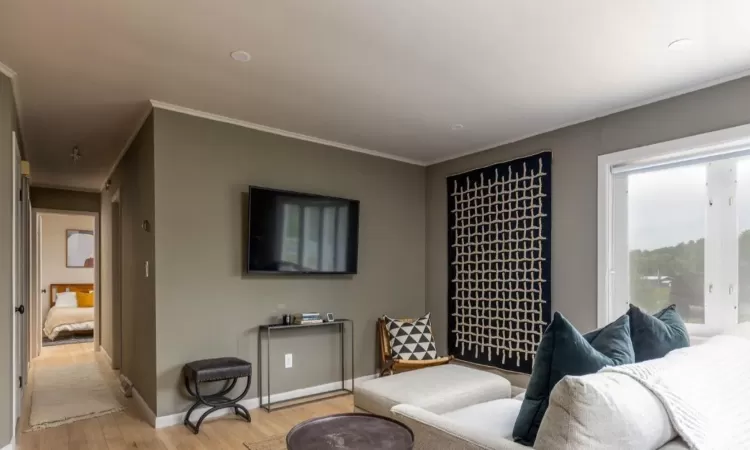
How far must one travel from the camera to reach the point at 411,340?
4.48m

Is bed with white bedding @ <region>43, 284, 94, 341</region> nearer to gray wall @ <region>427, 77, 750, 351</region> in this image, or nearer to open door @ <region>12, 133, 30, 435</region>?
open door @ <region>12, 133, 30, 435</region>

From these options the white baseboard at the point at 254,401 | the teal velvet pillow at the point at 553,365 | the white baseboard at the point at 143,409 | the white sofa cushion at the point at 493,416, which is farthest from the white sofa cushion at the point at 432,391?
A: the white baseboard at the point at 143,409

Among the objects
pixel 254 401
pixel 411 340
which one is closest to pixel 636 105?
pixel 411 340

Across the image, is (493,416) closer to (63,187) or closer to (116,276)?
(116,276)

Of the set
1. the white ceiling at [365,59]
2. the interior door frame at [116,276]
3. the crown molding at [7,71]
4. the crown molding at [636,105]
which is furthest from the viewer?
the interior door frame at [116,276]

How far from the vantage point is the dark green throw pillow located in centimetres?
203

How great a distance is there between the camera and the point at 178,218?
11.5ft

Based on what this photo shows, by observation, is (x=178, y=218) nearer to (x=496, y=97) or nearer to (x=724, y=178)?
(x=496, y=97)

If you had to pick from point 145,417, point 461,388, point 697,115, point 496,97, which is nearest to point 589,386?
point 461,388

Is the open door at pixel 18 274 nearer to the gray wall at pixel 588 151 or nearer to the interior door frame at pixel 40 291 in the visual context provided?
the interior door frame at pixel 40 291

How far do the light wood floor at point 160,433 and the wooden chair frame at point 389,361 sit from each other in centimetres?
58

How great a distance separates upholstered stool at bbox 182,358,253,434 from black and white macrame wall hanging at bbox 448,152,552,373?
225 cm

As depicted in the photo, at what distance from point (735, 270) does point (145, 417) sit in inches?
172

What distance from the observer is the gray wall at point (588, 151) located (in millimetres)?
2973
